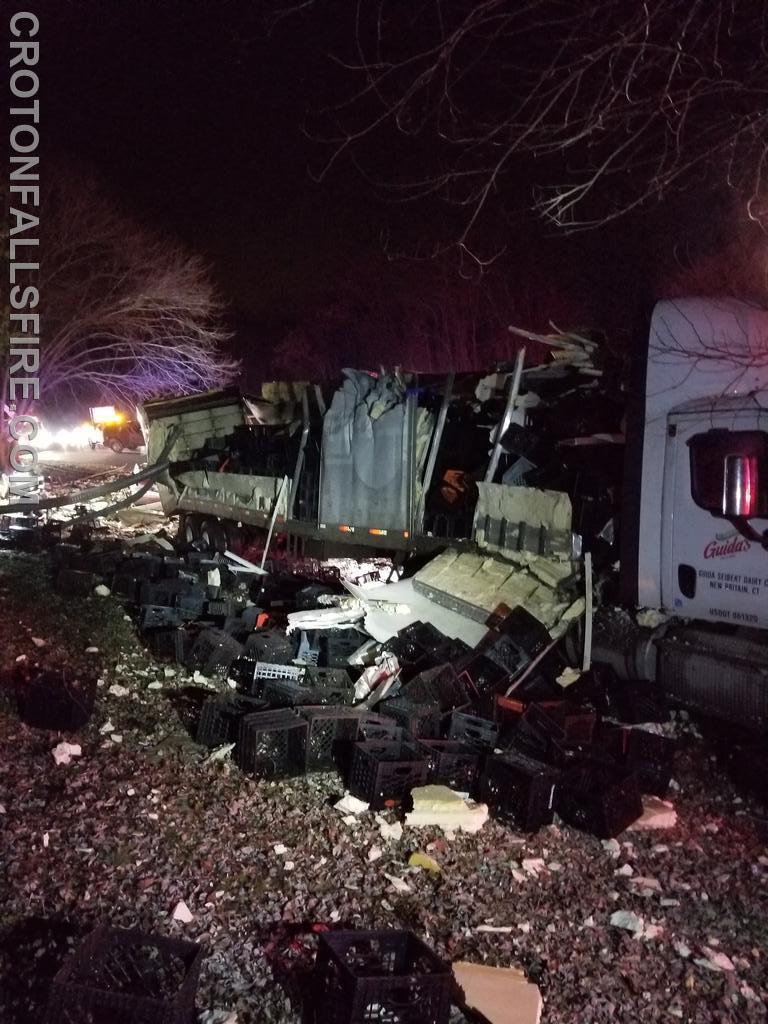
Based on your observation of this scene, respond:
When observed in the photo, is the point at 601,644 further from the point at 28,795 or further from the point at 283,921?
the point at 28,795

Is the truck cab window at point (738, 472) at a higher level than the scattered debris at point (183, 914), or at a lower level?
higher

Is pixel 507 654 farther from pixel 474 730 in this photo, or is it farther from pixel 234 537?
pixel 234 537

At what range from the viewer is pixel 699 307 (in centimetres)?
636

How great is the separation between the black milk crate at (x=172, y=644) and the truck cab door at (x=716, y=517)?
4406 mm

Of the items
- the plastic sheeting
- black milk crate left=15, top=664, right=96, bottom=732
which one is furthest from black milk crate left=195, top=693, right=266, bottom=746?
the plastic sheeting

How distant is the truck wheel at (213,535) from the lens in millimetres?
14039

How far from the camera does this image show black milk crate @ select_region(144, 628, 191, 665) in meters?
7.46

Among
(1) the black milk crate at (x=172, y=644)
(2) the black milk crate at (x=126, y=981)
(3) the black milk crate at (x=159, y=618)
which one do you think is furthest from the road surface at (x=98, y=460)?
(2) the black milk crate at (x=126, y=981)

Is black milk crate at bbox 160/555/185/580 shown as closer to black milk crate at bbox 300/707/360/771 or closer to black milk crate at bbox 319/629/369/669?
black milk crate at bbox 319/629/369/669

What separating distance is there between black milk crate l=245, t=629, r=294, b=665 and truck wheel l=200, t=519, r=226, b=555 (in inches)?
266

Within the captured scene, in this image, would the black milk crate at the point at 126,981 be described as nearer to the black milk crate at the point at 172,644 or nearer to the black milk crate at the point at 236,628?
the black milk crate at the point at 172,644

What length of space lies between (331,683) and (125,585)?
4.64 meters

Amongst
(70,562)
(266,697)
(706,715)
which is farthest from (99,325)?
(706,715)

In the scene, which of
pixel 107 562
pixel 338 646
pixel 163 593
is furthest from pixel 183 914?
pixel 107 562
